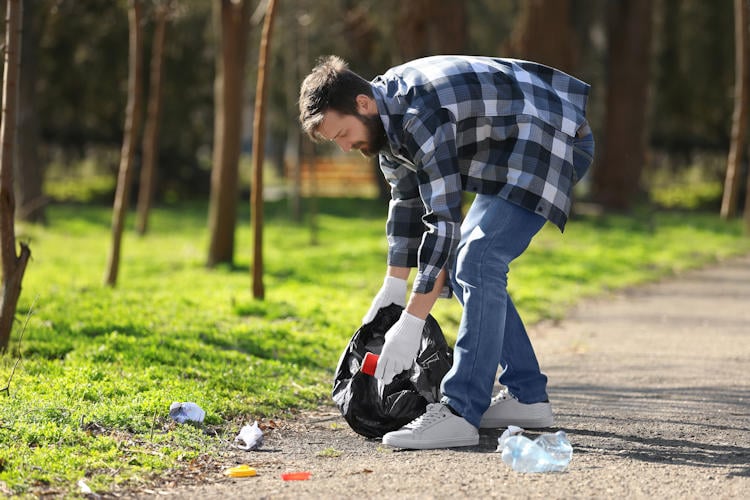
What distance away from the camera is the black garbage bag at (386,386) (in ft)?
14.4

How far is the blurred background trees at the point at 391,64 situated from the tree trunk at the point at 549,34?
0.8 inches

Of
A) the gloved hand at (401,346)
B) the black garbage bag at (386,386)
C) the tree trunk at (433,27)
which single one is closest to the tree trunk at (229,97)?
the tree trunk at (433,27)

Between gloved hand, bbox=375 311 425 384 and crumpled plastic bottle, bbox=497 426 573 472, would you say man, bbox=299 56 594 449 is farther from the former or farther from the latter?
crumpled plastic bottle, bbox=497 426 573 472

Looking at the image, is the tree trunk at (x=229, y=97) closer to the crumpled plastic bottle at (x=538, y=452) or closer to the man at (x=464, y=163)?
the man at (x=464, y=163)

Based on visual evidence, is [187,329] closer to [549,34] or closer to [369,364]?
[369,364]

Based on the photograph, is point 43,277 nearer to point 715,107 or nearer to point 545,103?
point 545,103

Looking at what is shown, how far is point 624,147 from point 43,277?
11.4 m

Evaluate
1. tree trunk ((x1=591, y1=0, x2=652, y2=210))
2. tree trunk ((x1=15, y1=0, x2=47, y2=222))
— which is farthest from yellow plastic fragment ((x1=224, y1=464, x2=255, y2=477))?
tree trunk ((x1=591, y1=0, x2=652, y2=210))

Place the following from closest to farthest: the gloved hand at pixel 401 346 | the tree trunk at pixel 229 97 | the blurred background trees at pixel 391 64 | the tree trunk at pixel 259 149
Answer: the gloved hand at pixel 401 346 < the tree trunk at pixel 259 149 < the tree trunk at pixel 229 97 < the blurred background trees at pixel 391 64

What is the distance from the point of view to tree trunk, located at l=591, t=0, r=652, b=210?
18.4 m

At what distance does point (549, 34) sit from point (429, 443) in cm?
1247

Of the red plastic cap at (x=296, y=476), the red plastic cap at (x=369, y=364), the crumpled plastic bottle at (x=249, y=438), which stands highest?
the red plastic cap at (x=369, y=364)

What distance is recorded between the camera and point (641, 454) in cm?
408

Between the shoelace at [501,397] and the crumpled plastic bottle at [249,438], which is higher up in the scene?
the shoelace at [501,397]
